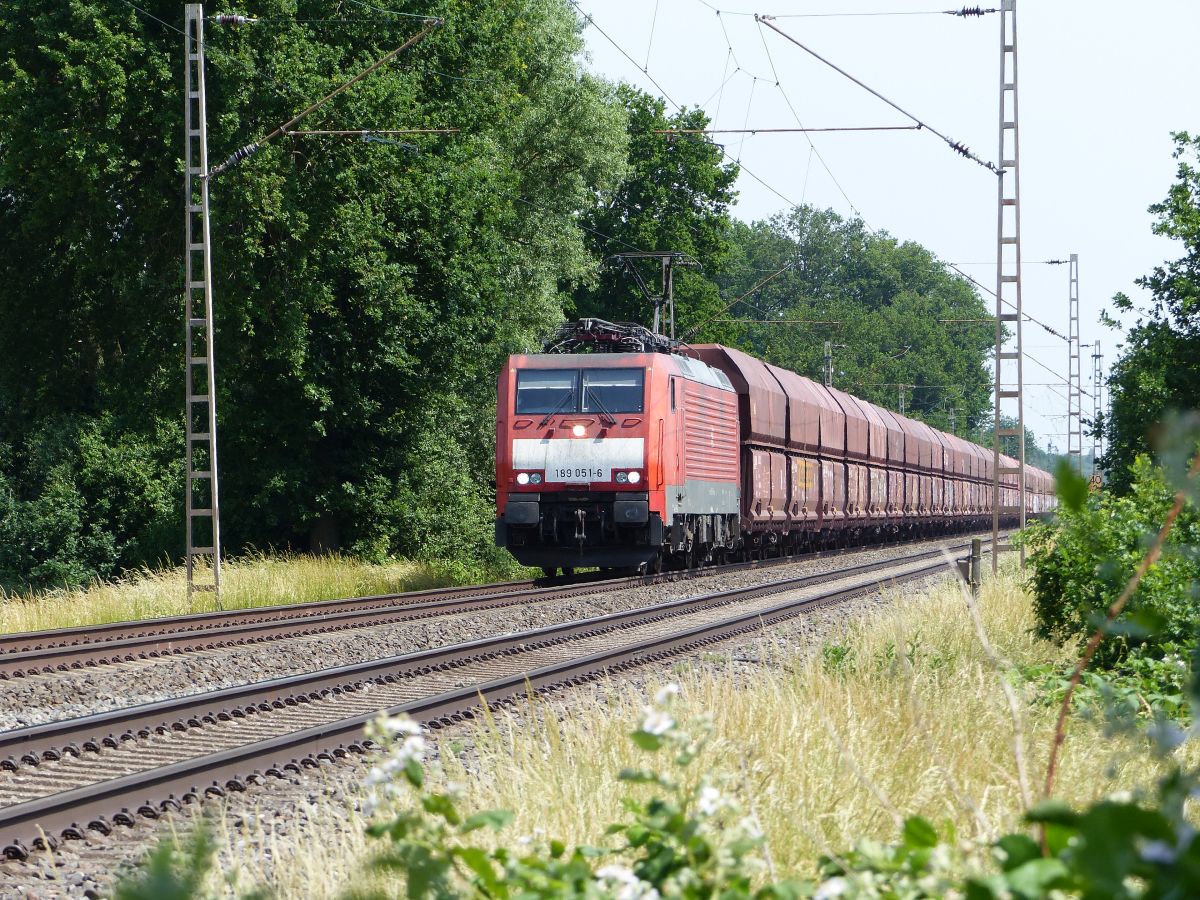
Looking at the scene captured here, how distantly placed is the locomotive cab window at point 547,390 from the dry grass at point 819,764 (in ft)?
39.4

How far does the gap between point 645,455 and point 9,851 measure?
15.4 metres

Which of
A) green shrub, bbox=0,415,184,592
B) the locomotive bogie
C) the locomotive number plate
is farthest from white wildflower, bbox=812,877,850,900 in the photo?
green shrub, bbox=0,415,184,592

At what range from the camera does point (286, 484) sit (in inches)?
1160

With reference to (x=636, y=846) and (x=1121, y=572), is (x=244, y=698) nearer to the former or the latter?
(x=1121, y=572)

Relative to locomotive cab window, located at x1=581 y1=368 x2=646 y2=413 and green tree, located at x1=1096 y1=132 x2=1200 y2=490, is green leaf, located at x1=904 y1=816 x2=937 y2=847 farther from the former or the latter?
green tree, located at x1=1096 y1=132 x2=1200 y2=490

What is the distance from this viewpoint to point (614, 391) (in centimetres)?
2111

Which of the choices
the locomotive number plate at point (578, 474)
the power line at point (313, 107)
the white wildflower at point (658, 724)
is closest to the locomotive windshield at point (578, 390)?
the locomotive number plate at point (578, 474)

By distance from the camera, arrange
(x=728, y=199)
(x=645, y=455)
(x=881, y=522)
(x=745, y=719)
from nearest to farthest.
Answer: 1. (x=745, y=719)
2. (x=645, y=455)
3. (x=881, y=522)
4. (x=728, y=199)

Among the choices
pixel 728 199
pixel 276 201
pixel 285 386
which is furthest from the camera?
pixel 728 199

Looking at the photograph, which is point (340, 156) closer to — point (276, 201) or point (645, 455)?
point (276, 201)

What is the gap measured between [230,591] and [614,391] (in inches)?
239

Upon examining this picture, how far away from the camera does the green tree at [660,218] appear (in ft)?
166

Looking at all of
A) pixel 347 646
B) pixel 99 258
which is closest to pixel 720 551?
pixel 99 258

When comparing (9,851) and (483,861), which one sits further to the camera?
(9,851)
